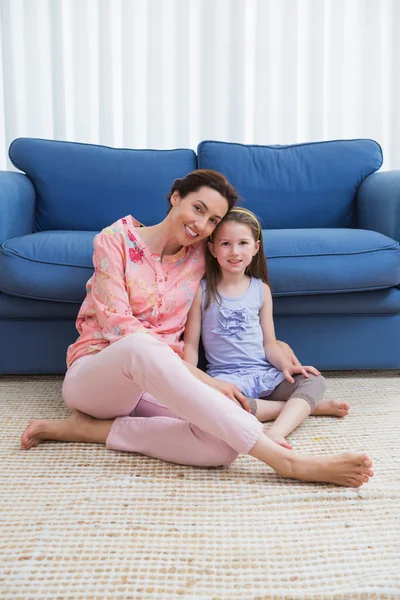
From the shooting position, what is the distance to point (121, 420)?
1338mm

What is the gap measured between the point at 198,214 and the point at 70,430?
0.61 m

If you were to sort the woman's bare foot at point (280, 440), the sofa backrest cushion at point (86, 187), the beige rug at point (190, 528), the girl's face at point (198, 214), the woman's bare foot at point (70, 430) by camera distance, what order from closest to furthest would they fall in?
the beige rug at point (190, 528) → the woman's bare foot at point (280, 440) → the woman's bare foot at point (70, 430) → the girl's face at point (198, 214) → the sofa backrest cushion at point (86, 187)

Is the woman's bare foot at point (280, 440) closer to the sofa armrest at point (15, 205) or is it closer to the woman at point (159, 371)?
the woman at point (159, 371)

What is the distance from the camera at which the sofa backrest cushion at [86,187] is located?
86.7 inches

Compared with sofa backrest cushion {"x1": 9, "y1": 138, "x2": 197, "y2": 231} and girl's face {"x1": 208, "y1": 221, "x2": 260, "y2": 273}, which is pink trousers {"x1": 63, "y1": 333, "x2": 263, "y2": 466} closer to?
girl's face {"x1": 208, "y1": 221, "x2": 260, "y2": 273}

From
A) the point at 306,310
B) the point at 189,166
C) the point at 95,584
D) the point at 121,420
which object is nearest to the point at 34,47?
the point at 189,166

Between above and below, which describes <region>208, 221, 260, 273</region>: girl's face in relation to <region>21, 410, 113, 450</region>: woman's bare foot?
above

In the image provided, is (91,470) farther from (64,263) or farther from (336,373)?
(336,373)

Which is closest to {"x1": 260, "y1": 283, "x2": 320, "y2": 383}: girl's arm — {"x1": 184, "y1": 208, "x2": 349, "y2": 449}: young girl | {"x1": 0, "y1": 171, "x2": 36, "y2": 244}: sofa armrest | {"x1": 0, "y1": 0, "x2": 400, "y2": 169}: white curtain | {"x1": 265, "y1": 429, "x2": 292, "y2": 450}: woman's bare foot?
{"x1": 184, "y1": 208, "x2": 349, "y2": 449}: young girl

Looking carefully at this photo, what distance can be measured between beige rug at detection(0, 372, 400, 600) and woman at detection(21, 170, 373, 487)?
0.14ft

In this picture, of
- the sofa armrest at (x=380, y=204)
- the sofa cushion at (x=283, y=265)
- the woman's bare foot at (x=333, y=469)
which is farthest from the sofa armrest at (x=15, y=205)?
the sofa armrest at (x=380, y=204)

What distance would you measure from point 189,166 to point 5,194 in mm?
A: 746

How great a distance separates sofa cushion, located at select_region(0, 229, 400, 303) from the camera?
→ 1682mm

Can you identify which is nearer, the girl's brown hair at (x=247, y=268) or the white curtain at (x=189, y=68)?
the girl's brown hair at (x=247, y=268)
